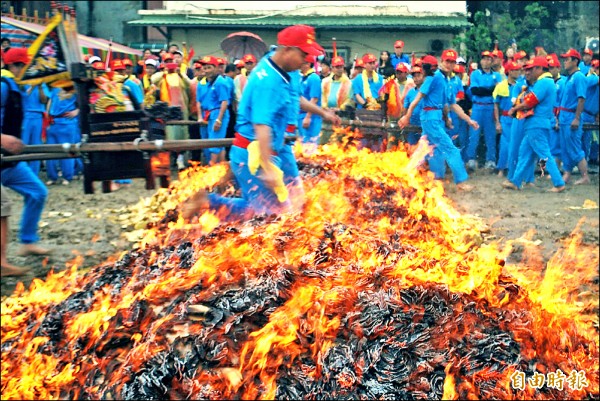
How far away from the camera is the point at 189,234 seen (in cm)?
562

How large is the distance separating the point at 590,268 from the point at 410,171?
3674 millimetres

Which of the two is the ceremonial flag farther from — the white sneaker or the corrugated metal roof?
the corrugated metal roof

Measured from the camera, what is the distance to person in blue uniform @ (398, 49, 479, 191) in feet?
33.8

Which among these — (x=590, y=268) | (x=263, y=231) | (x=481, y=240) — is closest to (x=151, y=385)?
(x=263, y=231)

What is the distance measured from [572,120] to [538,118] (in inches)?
67.8

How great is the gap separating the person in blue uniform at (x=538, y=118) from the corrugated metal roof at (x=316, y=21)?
8.19 m

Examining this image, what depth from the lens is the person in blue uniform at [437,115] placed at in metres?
10.3

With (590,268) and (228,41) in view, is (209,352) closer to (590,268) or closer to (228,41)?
(590,268)

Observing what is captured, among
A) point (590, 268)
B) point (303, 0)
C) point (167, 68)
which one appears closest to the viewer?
point (590, 268)

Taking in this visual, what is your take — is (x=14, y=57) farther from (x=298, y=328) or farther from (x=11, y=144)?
(x=298, y=328)

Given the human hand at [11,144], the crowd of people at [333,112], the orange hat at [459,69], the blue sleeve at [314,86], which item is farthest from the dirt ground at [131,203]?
the blue sleeve at [314,86]

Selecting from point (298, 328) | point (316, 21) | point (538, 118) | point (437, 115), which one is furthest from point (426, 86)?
point (316, 21)

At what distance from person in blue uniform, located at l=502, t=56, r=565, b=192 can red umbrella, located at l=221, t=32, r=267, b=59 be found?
746 centimetres

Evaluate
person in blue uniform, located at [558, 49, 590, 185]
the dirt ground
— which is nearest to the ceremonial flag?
the dirt ground
